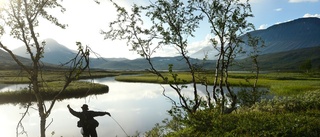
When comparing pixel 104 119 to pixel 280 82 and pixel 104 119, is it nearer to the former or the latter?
pixel 104 119

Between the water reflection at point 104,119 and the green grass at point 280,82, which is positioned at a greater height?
the green grass at point 280,82

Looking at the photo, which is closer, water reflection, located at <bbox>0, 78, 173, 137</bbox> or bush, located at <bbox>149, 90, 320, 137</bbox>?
bush, located at <bbox>149, 90, 320, 137</bbox>

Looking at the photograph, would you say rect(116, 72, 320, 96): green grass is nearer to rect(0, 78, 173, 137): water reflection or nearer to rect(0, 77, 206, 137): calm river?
rect(0, 78, 173, 137): water reflection

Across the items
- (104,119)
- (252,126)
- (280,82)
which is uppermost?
(252,126)

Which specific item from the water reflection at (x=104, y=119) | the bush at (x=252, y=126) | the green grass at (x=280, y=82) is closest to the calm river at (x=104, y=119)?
the water reflection at (x=104, y=119)

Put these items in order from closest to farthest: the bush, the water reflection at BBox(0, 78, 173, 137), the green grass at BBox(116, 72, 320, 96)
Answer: the bush, the water reflection at BBox(0, 78, 173, 137), the green grass at BBox(116, 72, 320, 96)

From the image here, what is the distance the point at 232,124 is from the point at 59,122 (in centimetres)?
2853

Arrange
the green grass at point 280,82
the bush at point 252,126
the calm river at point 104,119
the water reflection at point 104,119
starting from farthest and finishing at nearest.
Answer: the green grass at point 280,82, the water reflection at point 104,119, the calm river at point 104,119, the bush at point 252,126

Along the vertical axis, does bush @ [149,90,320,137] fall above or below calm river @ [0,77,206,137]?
above

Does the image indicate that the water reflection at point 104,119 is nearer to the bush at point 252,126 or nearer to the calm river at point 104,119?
the calm river at point 104,119

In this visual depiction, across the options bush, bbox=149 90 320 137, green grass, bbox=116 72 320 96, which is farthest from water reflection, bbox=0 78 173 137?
bush, bbox=149 90 320 137

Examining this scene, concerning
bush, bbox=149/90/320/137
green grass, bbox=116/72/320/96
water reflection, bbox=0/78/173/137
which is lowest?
water reflection, bbox=0/78/173/137

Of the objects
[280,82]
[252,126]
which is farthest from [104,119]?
[280,82]

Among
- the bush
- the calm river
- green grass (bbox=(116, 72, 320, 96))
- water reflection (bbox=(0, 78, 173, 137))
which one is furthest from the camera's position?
green grass (bbox=(116, 72, 320, 96))
